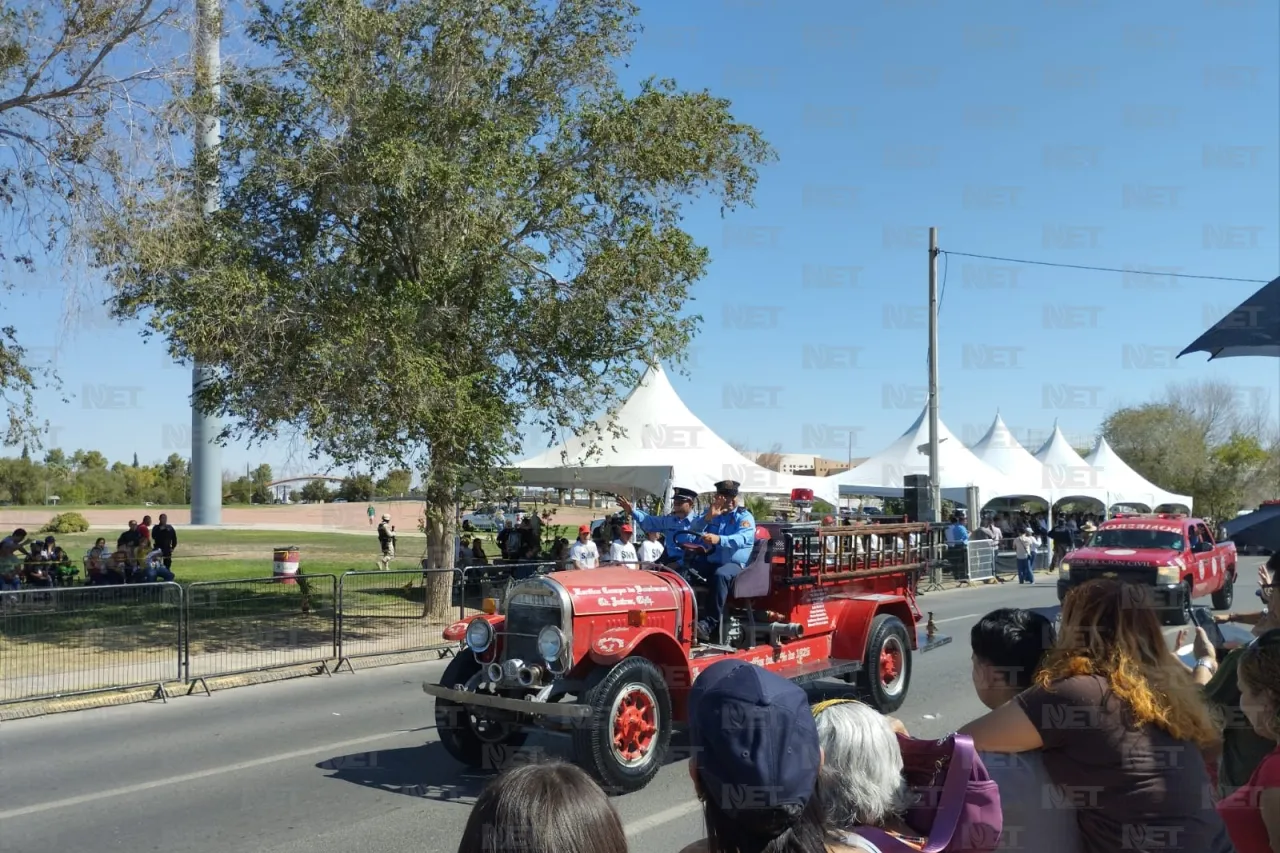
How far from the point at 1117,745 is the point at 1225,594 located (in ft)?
66.3

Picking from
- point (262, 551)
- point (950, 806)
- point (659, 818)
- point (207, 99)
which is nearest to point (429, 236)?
point (207, 99)

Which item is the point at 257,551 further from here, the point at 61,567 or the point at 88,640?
the point at 88,640

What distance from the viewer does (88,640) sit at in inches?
440

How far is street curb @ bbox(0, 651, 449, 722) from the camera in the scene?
10180mm

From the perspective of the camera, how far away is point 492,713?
7254 millimetres

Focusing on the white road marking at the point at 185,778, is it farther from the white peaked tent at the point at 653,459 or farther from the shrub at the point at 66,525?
the shrub at the point at 66,525

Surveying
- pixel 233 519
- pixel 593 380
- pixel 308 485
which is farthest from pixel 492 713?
pixel 308 485

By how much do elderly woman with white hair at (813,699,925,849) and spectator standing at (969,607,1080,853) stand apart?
1.24 feet

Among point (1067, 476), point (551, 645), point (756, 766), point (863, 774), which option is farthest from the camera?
point (1067, 476)

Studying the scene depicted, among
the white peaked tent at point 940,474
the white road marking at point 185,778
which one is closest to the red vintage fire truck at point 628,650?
the white road marking at point 185,778

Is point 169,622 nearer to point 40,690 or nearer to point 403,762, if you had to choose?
point 40,690

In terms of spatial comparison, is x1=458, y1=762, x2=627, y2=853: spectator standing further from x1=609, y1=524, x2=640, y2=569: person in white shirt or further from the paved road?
x1=609, y1=524, x2=640, y2=569: person in white shirt

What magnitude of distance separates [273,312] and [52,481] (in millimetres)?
67341

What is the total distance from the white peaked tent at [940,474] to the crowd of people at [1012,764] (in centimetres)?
2977
